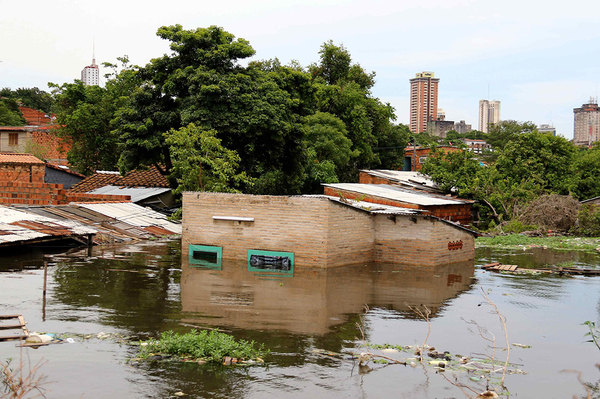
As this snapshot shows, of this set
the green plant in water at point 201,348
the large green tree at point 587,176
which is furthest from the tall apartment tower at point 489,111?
the green plant in water at point 201,348

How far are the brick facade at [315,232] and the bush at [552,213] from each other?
34.8ft

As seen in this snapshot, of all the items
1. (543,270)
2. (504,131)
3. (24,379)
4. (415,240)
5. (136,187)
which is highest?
(504,131)

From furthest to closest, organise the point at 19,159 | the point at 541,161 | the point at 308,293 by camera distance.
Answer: the point at 541,161 < the point at 19,159 < the point at 308,293

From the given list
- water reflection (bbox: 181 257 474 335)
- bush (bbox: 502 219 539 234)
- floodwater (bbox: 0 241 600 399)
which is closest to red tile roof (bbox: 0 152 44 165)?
floodwater (bbox: 0 241 600 399)

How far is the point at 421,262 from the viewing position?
1902cm

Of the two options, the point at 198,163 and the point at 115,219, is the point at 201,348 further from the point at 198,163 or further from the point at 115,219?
the point at 115,219

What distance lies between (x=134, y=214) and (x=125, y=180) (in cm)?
761

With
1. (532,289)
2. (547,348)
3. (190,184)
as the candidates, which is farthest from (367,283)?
(190,184)

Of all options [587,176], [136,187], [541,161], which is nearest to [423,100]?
[587,176]

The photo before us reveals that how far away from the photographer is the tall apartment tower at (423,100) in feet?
335

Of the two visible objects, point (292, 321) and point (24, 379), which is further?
point (292, 321)

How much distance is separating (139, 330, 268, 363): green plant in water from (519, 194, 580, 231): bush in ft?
76.0

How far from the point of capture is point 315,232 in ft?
58.5

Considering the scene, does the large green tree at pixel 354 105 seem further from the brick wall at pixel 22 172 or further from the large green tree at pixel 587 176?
the brick wall at pixel 22 172
